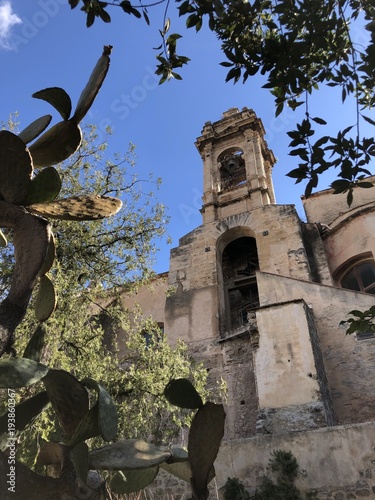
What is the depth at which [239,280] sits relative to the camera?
15.8 m

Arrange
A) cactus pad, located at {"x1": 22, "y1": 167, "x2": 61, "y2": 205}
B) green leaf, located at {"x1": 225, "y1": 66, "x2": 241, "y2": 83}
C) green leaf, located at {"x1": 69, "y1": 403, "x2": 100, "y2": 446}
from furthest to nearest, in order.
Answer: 1. green leaf, located at {"x1": 225, "y1": 66, "x2": 241, "y2": 83}
2. cactus pad, located at {"x1": 22, "y1": 167, "x2": 61, "y2": 205}
3. green leaf, located at {"x1": 69, "y1": 403, "x2": 100, "y2": 446}

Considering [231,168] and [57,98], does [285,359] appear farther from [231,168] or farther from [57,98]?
[231,168]

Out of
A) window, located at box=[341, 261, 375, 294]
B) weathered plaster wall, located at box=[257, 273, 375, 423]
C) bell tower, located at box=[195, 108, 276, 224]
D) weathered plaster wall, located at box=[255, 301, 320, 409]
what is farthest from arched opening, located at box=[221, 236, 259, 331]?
weathered plaster wall, located at box=[255, 301, 320, 409]

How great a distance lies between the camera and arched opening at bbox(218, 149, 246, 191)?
1942cm

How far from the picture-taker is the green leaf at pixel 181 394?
2.55 m

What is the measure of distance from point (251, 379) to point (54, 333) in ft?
19.3

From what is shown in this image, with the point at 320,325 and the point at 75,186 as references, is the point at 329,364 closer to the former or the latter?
the point at 320,325

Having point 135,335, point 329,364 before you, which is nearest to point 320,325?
point 329,364

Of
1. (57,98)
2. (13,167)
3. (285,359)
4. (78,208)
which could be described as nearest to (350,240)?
(285,359)

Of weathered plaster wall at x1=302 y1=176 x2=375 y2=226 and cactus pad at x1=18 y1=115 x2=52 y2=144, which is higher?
weathered plaster wall at x1=302 y1=176 x2=375 y2=226

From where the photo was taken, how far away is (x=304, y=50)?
13.4 ft

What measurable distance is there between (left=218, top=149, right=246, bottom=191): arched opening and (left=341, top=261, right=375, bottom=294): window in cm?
713

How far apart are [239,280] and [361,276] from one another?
429 cm

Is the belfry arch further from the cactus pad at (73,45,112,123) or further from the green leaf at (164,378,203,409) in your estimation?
the cactus pad at (73,45,112,123)
